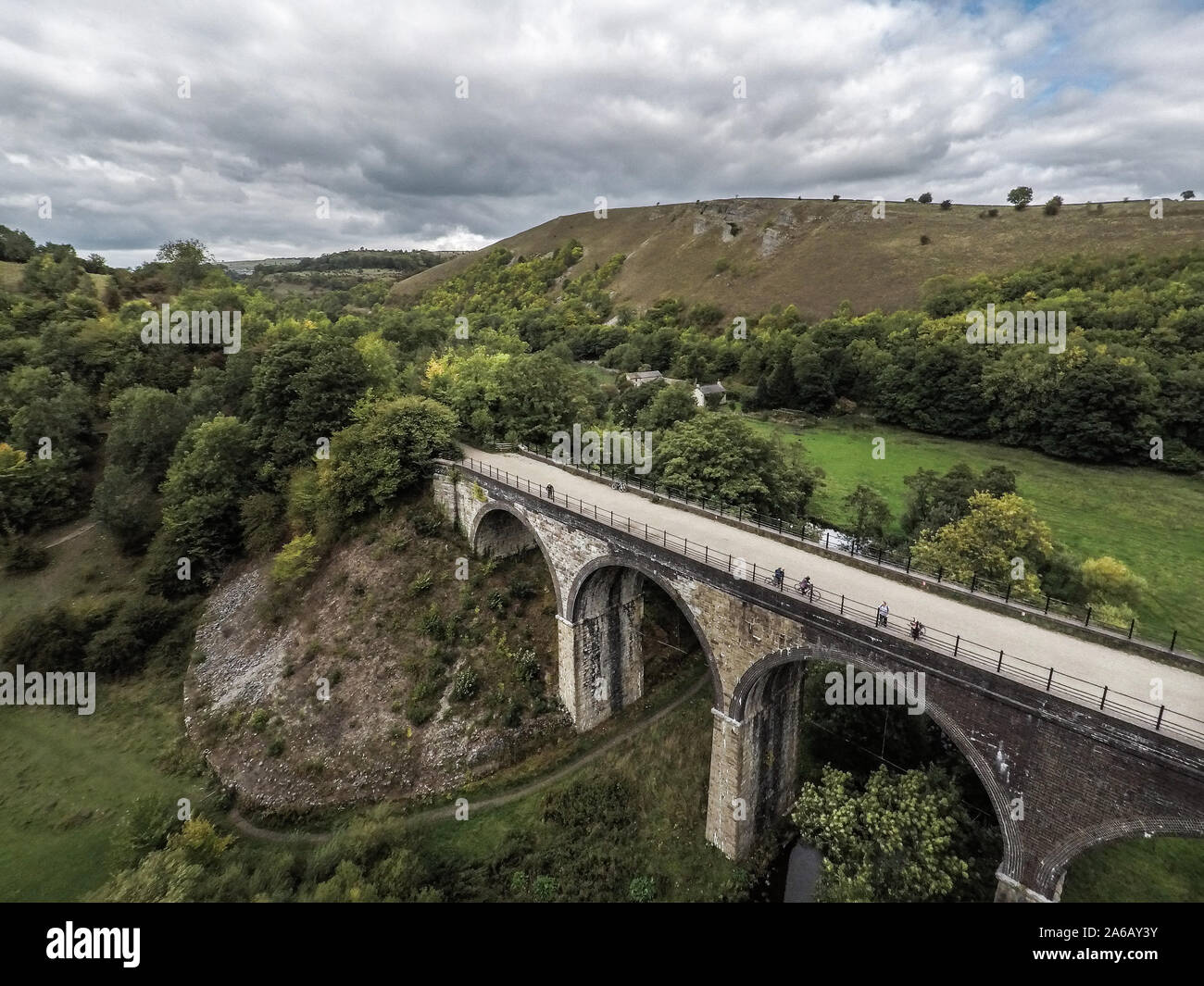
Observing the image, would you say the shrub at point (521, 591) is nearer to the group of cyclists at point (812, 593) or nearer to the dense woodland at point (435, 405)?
the dense woodland at point (435, 405)

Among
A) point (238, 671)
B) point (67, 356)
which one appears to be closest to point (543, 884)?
point (238, 671)

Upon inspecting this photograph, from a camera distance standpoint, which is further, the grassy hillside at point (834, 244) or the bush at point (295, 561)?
the grassy hillside at point (834, 244)

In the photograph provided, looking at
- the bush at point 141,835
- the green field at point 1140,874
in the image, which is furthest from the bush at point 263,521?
the green field at point 1140,874

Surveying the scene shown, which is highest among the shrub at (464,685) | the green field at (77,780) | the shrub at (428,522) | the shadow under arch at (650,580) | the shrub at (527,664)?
the shrub at (428,522)

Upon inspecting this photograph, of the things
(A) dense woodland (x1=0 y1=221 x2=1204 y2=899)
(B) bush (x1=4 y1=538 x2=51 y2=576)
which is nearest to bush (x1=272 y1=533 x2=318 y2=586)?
(A) dense woodland (x1=0 y1=221 x2=1204 y2=899)
